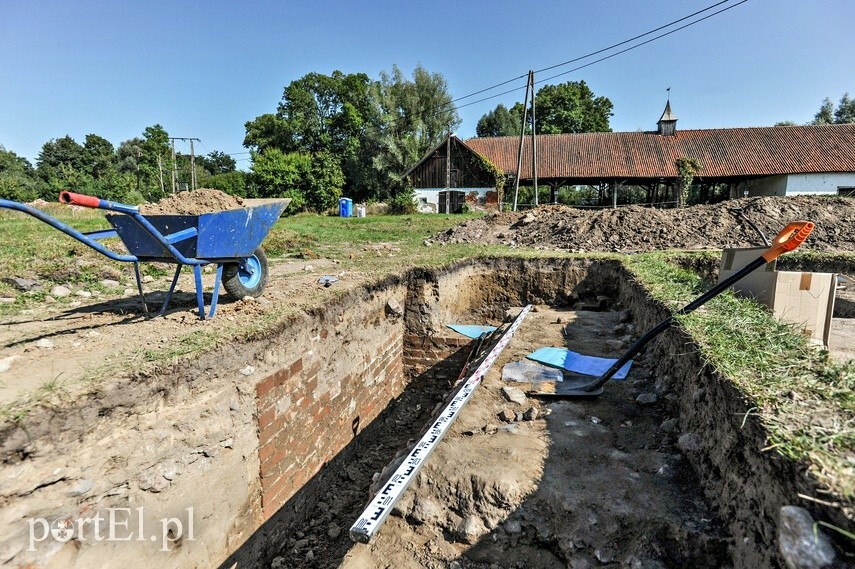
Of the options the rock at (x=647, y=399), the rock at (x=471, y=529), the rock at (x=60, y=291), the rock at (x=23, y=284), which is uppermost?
the rock at (x=23, y=284)

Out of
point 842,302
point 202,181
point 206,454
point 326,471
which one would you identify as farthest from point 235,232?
point 202,181

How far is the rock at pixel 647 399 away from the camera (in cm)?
369

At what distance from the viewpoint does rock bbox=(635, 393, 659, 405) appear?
369cm

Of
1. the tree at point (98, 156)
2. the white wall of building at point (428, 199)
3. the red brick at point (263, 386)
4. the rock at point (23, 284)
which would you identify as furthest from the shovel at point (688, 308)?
the tree at point (98, 156)

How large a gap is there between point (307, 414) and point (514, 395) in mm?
1957

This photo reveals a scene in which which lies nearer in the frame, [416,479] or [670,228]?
[416,479]

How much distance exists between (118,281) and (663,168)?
2457 centimetres

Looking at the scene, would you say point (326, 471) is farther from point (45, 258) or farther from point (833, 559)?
point (45, 258)

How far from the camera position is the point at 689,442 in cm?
279

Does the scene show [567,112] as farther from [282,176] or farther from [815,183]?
[282,176]

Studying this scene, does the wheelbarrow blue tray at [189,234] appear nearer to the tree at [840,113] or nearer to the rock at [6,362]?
the rock at [6,362]

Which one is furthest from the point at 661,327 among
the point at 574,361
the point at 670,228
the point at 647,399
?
the point at 670,228

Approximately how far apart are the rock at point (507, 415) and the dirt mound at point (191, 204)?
3259mm

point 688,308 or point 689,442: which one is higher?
point 688,308
